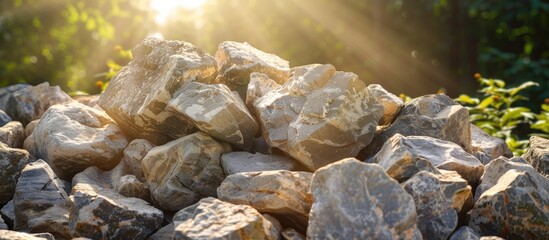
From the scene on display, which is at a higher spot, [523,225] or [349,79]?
[349,79]

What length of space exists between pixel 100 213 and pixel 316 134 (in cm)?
106

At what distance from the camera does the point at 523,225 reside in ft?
9.09

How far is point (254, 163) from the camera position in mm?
3250

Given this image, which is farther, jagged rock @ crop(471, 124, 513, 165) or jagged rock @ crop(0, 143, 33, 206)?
jagged rock @ crop(471, 124, 513, 165)

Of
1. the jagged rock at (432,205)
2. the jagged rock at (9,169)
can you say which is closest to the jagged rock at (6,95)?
the jagged rock at (9,169)

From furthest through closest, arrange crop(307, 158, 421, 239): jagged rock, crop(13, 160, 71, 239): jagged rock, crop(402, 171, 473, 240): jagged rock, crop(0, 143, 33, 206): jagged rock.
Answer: crop(0, 143, 33, 206): jagged rock → crop(13, 160, 71, 239): jagged rock → crop(402, 171, 473, 240): jagged rock → crop(307, 158, 421, 239): jagged rock

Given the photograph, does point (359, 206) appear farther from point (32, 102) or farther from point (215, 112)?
point (32, 102)

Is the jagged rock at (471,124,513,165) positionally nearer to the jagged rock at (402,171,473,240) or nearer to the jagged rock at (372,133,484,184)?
the jagged rock at (372,133,484,184)

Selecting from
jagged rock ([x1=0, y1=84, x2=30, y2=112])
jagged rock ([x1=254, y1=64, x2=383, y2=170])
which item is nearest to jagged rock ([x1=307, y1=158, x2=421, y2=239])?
jagged rock ([x1=254, y1=64, x2=383, y2=170])

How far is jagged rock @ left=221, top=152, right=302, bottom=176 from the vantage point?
3176mm

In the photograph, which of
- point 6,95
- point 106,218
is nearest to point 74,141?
point 106,218

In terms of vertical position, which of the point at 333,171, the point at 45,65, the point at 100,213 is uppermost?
the point at 333,171

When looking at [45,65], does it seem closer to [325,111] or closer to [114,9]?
[114,9]

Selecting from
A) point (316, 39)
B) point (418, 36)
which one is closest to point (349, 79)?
point (418, 36)
